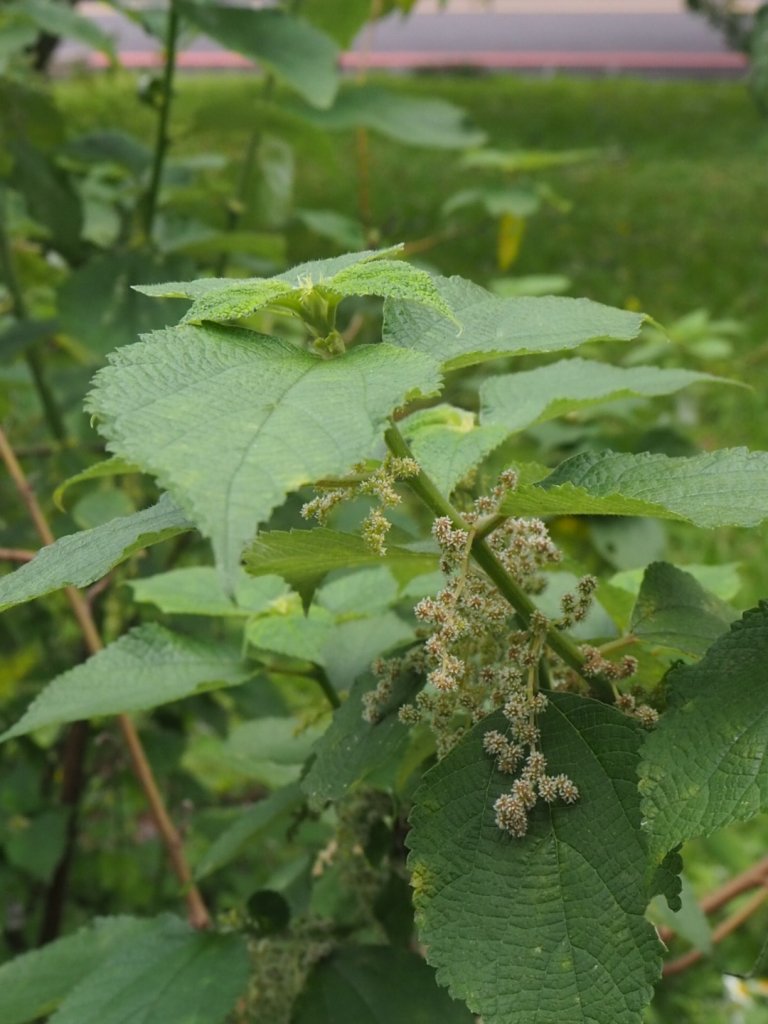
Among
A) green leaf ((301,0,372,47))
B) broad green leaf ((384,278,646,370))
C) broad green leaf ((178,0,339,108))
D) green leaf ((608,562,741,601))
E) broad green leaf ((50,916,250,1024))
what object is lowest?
broad green leaf ((50,916,250,1024))

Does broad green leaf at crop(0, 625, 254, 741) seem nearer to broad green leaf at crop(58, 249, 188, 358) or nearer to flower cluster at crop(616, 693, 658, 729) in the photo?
flower cluster at crop(616, 693, 658, 729)

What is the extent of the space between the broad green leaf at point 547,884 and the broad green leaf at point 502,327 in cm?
22

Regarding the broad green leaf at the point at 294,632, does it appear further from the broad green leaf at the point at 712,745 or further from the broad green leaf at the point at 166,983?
the broad green leaf at the point at 712,745

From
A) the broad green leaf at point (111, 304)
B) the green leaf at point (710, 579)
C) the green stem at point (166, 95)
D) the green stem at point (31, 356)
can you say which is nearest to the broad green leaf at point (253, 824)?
the green leaf at point (710, 579)

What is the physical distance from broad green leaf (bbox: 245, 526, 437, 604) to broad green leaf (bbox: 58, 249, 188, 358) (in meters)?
1.18

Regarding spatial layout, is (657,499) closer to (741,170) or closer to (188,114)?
(188,114)

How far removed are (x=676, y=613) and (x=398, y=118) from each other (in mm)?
1701

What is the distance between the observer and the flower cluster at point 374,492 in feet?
2.23

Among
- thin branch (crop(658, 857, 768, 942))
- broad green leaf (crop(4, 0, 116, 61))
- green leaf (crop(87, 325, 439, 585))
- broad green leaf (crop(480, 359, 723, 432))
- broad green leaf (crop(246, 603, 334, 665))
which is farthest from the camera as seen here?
broad green leaf (crop(4, 0, 116, 61))

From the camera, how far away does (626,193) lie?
8844 mm

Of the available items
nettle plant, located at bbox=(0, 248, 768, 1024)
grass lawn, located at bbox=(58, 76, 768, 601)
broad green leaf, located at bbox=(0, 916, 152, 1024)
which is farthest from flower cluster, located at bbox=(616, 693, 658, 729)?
grass lawn, located at bbox=(58, 76, 768, 601)

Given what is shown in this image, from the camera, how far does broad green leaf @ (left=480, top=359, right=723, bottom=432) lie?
93 centimetres

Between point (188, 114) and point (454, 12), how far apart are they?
47.7ft

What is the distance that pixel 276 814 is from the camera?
1.09 m
